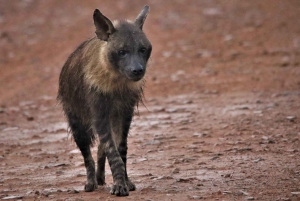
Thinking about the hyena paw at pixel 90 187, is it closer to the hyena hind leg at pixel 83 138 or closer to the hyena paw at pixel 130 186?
the hyena hind leg at pixel 83 138

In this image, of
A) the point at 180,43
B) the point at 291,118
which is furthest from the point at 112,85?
the point at 180,43

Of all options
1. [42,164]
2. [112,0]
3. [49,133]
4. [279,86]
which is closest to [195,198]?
[42,164]

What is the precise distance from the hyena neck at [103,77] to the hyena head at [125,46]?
0.28 ft

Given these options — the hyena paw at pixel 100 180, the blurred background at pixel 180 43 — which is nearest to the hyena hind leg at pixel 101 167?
the hyena paw at pixel 100 180

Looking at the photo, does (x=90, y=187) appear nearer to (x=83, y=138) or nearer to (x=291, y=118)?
(x=83, y=138)

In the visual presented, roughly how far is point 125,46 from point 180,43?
956cm

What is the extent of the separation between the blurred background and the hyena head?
17.7ft

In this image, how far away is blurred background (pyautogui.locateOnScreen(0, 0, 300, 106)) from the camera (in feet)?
44.2

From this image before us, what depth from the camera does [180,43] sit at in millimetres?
16641

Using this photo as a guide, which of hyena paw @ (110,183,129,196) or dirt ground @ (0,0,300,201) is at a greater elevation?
dirt ground @ (0,0,300,201)

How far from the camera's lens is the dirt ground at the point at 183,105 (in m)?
7.34

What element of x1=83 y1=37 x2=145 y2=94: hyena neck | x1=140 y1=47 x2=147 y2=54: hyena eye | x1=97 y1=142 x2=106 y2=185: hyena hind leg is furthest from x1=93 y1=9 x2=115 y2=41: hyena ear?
x1=97 y1=142 x2=106 y2=185: hyena hind leg

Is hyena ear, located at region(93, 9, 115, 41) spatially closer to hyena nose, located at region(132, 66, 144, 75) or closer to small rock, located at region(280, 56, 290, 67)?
hyena nose, located at region(132, 66, 144, 75)

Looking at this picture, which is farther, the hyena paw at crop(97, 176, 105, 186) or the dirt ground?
the hyena paw at crop(97, 176, 105, 186)
